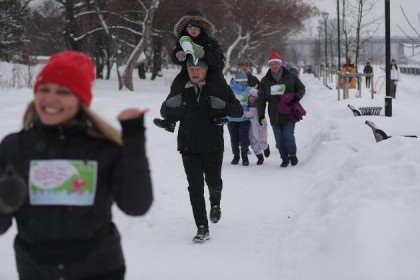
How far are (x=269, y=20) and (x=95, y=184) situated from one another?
142ft

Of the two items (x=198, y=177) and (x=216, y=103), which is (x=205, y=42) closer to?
(x=216, y=103)

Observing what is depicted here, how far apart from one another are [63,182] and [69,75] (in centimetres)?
43

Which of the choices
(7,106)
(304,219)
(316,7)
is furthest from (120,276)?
(316,7)

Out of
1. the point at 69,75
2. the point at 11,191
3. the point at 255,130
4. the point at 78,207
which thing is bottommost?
the point at 255,130

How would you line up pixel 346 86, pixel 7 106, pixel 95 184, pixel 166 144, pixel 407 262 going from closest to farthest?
pixel 95 184 → pixel 407 262 → pixel 166 144 → pixel 7 106 → pixel 346 86

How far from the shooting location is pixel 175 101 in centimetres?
572

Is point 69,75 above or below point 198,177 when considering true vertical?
above

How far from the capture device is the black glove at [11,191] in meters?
2.18

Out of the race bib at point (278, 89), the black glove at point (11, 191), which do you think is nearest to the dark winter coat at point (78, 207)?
the black glove at point (11, 191)

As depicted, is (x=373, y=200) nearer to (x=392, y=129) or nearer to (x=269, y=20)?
(x=392, y=129)

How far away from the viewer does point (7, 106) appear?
11.8 metres

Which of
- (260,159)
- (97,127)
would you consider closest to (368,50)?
(260,159)

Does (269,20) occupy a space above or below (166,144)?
above

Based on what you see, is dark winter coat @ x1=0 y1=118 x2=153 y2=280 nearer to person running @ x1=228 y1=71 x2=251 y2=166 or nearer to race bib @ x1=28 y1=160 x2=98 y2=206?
race bib @ x1=28 y1=160 x2=98 y2=206
